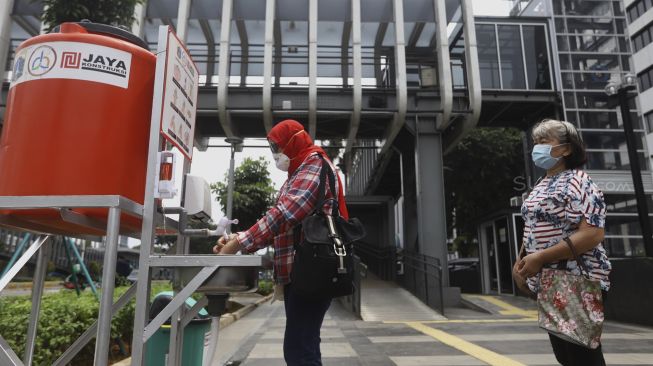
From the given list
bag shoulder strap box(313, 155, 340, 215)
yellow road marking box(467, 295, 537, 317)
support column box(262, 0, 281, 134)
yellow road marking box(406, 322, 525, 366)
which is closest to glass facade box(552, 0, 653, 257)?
yellow road marking box(467, 295, 537, 317)

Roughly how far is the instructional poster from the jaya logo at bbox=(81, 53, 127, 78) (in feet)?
0.71

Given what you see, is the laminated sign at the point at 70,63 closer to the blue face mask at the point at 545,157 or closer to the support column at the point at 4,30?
the blue face mask at the point at 545,157

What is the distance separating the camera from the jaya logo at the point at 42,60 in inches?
79.3

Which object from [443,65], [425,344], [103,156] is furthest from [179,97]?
[443,65]

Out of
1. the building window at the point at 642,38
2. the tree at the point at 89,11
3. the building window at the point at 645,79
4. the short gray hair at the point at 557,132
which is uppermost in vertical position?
the building window at the point at 642,38

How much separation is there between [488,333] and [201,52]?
11686 mm

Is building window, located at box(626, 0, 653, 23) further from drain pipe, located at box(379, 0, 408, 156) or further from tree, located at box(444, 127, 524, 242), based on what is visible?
drain pipe, located at box(379, 0, 408, 156)

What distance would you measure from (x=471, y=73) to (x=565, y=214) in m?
11.7

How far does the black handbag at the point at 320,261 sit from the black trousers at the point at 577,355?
0.99 metres

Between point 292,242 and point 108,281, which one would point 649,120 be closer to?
point 292,242

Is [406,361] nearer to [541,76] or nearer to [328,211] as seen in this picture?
[328,211]

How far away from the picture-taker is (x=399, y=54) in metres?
13.0

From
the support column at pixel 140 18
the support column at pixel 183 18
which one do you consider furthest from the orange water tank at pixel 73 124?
the support column at pixel 140 18

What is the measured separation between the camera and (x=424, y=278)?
1202cm
